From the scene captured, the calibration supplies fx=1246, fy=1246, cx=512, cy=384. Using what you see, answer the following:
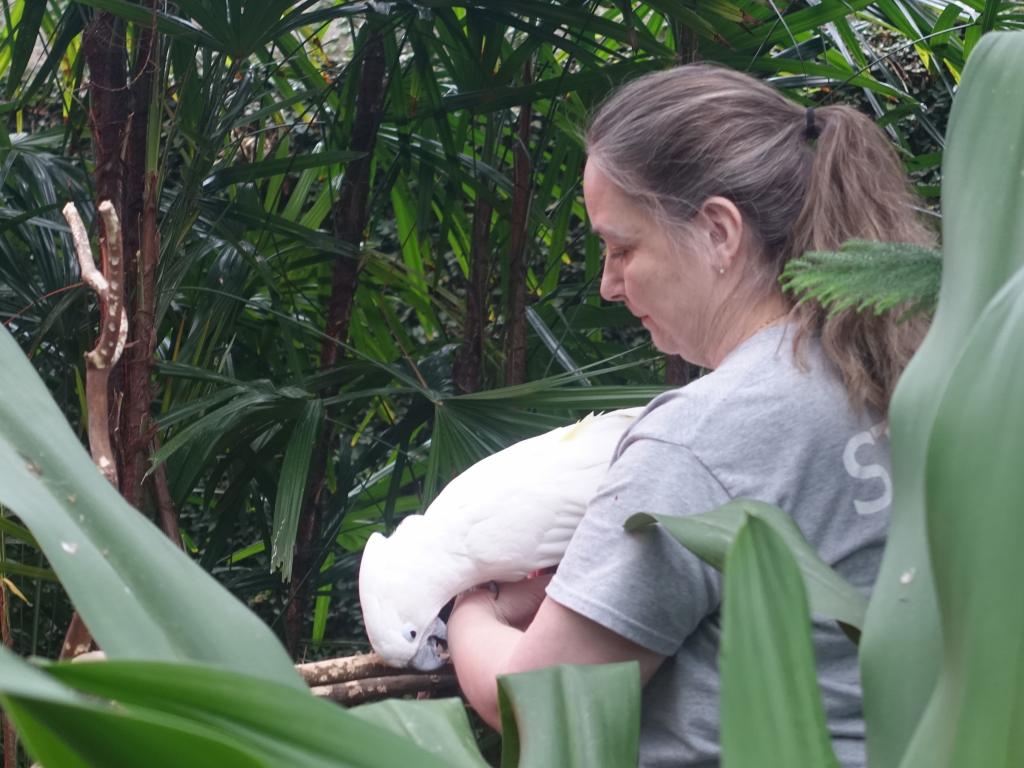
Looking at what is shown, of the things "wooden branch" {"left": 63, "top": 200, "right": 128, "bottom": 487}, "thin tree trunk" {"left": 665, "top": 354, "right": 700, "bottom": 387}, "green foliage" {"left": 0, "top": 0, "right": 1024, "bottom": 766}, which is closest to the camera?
"wooden branch" {"left": 63, "top": 200, "right": 128, "bottom": 487}

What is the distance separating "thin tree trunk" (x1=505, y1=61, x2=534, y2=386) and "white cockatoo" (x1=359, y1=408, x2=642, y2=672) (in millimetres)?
915

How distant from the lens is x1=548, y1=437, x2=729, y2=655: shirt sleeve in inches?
28.8

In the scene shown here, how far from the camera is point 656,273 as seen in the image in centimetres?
91

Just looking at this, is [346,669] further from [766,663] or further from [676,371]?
[676,371]

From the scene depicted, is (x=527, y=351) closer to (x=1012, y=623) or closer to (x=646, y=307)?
(x=646, y=307)

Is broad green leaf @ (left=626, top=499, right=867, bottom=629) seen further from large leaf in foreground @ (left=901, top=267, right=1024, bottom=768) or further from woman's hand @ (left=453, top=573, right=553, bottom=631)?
woman's hand @ (left=453, top=573, right=553, bottom=631)

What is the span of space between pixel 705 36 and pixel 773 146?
28.4 inches

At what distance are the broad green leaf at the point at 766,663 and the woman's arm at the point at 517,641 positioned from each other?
0.33 m

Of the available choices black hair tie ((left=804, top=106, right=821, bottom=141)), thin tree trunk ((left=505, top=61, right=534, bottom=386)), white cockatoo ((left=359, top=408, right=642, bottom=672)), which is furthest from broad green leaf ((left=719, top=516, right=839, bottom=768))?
thin tree trunk ((left=505, top=61, right=534, bottom=386))

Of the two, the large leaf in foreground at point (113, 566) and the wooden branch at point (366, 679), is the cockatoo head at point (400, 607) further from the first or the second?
the large leaf in foreground at point (113, 566)

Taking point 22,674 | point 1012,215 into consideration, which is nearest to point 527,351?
point 1012,215

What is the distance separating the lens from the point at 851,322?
80 cm

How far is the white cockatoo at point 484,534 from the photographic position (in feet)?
2.80

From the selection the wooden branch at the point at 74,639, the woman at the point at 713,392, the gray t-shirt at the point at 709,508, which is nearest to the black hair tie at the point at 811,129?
the woman at the point at 713,392
